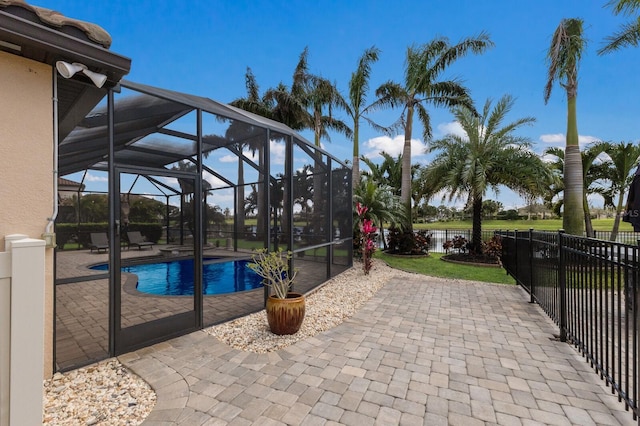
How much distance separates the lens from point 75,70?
257 centimetres

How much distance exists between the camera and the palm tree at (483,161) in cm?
1054

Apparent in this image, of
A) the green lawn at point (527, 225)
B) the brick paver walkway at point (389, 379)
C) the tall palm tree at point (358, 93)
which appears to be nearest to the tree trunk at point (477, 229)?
the tall palm tree at point (358, 93)

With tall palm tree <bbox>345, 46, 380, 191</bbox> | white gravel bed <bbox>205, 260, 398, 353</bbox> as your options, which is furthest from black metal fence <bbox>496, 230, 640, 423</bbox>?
tall palm tree <bbox>345, 46, 380, 191</bbox>

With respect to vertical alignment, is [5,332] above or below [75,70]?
below

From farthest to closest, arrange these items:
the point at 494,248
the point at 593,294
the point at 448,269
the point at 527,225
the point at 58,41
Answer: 1. the point at 527,225
2. the point at 494,248
3. the point at 448,269
4. the point at 593,294
5. the point at 58,41

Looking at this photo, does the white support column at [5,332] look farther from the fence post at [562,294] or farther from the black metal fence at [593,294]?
the fence post at [562,294]

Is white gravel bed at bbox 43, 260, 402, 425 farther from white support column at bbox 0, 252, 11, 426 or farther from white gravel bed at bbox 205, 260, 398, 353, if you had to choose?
white support column at bbox 0, 252, 11, 426

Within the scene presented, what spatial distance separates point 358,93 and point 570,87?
777 centimetres

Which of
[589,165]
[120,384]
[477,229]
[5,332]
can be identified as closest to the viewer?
[5,332]

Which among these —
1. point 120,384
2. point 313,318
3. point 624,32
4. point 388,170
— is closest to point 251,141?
point 313,318

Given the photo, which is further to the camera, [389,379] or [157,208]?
[157,208]

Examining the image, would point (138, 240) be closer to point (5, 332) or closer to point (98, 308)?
point (98, 308)

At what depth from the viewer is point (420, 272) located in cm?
905

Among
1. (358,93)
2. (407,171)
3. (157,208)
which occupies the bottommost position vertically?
(157,208)
